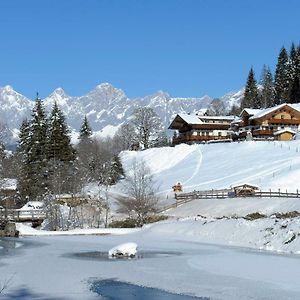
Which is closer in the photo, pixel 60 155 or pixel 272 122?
pixel 60 155

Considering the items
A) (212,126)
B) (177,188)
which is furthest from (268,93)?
(177,188)

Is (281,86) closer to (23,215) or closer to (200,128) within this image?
(200,128)

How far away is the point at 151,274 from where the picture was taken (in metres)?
21.2

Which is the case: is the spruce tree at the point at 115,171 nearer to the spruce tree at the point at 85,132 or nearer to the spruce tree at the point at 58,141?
the spruce tree at the point at 58,141

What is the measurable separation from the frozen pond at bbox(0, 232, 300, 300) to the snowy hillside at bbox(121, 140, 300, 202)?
32.8 meters

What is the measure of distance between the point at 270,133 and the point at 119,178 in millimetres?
28661

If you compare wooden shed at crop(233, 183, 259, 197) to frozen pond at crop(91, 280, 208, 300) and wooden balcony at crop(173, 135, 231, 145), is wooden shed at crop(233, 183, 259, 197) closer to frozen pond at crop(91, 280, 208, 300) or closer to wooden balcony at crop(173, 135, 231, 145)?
frozen pond at crop(91, 280, 208, 300)

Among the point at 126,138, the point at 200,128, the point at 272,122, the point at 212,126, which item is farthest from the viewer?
the point at 126,138

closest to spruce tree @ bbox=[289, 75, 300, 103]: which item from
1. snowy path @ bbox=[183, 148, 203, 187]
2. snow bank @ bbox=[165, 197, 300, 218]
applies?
snowy path @ bbox=[183, 148, 203, 187]

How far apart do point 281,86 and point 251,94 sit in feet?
38.9

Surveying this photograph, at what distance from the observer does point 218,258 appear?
26.5m

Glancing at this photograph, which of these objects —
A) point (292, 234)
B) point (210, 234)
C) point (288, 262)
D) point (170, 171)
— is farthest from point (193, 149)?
point (288, 262)

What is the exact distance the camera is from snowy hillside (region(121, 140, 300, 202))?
64250mm

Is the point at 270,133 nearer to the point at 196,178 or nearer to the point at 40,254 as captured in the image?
the point at 196,178
